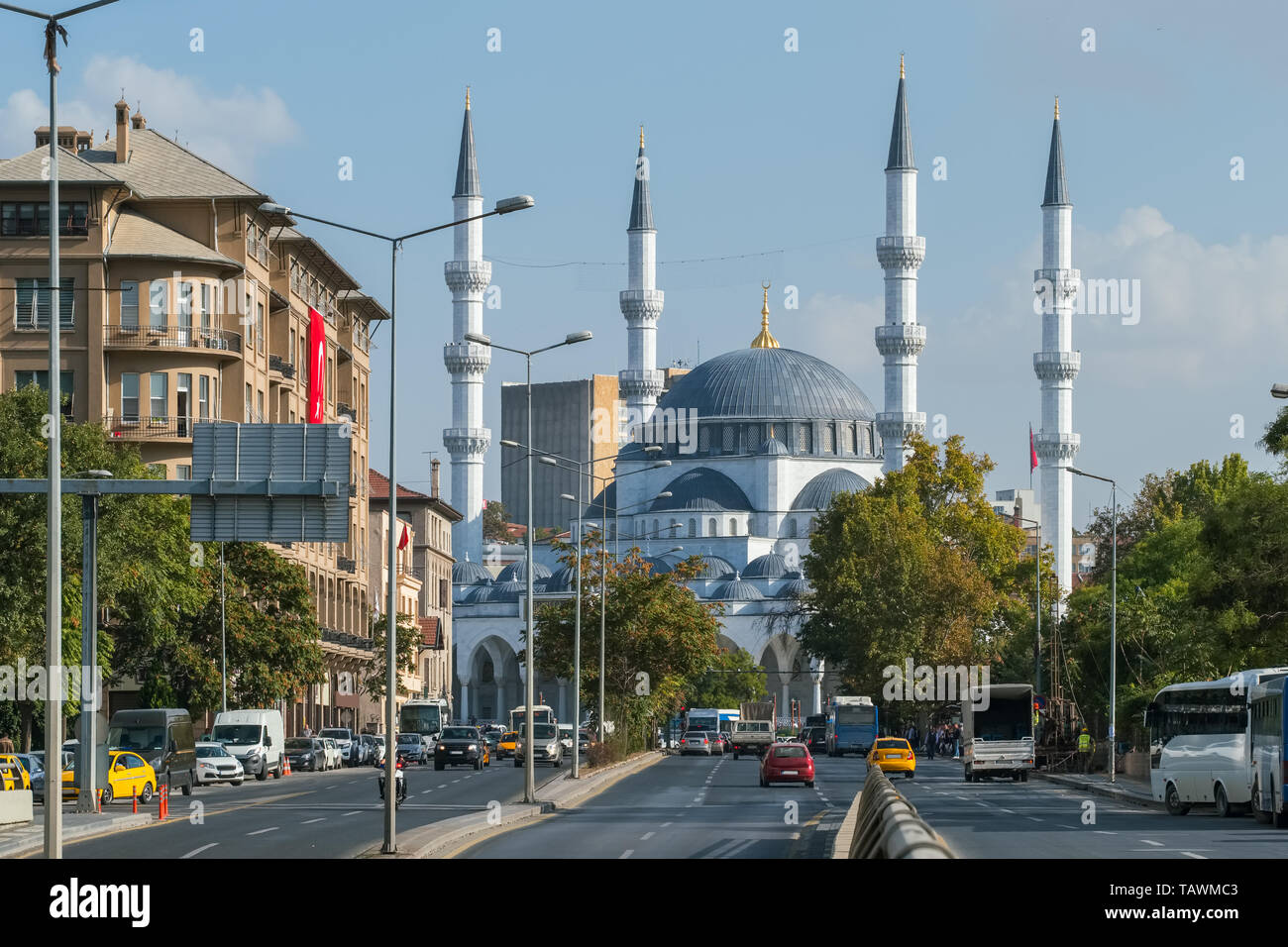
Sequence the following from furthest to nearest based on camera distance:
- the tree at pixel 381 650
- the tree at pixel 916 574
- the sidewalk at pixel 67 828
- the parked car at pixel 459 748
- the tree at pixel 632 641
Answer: the tree at pixel 381 650 → the tree at pixel 916 574 → the tree at pixel 632 641 → the parked car at pixel 459 748 → the sidewalk at pixel 67 828

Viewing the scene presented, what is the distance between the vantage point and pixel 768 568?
16012 cm

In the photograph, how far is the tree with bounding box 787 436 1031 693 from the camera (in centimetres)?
7781

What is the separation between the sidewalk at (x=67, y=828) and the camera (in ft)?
84.1

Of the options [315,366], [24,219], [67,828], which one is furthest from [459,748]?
[67,828]

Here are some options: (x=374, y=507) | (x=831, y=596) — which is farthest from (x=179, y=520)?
(x=374, y=507)

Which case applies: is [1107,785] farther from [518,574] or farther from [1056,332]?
[518,574]

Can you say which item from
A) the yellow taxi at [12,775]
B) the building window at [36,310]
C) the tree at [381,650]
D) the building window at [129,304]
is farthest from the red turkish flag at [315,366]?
the yellow taxi at [12,775]

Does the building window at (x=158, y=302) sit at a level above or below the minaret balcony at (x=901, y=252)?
below

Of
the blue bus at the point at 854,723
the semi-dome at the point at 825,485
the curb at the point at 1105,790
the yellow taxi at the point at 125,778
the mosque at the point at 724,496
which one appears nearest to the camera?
the yellow taxi at the point at 125,778

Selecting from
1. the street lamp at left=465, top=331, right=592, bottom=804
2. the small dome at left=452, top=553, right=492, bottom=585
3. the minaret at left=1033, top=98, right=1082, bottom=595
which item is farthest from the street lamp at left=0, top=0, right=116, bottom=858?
the small dome at left=452, top=553, right=492, bottom=585

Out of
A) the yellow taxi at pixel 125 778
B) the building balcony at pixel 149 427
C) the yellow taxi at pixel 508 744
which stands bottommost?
the yellow taxi at pixel 508 744

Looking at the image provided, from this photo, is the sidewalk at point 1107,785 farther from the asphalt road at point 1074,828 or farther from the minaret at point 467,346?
the minaret at point 467,346

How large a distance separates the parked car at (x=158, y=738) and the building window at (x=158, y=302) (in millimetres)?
24834
